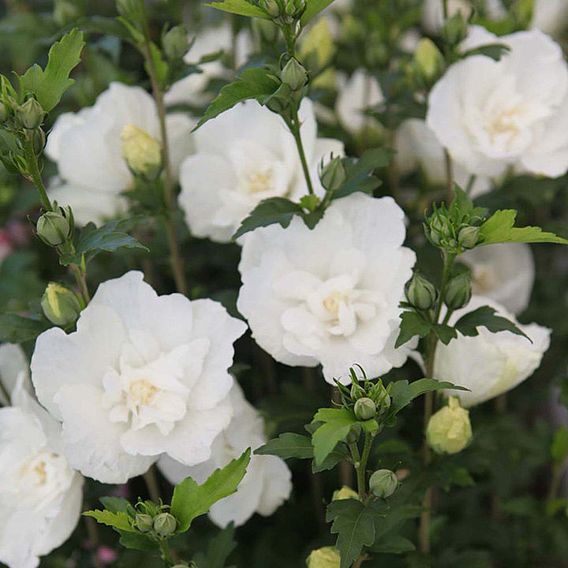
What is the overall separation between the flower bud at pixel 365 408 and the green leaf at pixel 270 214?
14 centimetres

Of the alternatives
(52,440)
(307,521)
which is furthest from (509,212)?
(307,521)

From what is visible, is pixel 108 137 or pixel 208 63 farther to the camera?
pixel 208 63

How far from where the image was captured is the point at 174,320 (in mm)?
524

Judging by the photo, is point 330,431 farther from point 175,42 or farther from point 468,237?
point 175,42

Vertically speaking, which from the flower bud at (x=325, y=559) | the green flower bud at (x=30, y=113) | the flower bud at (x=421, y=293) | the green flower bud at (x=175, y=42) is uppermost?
the green flower bud at (x=30, y=113)

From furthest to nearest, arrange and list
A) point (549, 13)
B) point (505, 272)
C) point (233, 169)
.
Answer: point (549, 13)
point (505, 272)
point (233, 169)

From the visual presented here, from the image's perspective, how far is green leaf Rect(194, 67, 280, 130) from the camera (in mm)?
492

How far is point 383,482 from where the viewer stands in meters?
0.46

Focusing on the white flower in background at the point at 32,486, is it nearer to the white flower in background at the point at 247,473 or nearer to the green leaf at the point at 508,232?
the white flower in background at the point at 247,473

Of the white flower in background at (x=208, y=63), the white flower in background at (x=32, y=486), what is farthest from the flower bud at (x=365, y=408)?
the white flower in background at (x=208, y=63)

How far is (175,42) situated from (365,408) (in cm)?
31

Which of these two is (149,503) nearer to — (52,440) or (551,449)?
(52,440)

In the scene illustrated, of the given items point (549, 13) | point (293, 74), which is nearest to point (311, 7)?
point (293, 74)

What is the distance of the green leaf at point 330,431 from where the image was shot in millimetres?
408
